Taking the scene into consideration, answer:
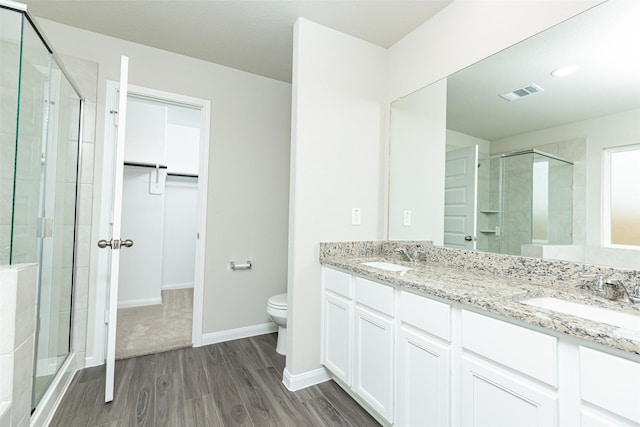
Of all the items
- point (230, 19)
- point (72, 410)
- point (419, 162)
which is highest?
point (230, 19)

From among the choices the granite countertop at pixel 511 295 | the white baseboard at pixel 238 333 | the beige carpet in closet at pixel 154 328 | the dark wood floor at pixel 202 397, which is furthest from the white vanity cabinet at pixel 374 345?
the beige carpet in closet at pixel 154 328

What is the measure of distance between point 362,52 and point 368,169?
0.93 m

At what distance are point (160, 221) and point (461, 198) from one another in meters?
3.56

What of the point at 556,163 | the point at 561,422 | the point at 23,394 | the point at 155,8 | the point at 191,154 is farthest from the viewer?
the point at 191,154

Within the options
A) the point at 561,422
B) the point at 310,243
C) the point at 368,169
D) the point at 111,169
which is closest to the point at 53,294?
the point at 111,169

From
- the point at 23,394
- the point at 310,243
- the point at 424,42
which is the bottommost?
the point at 23,394

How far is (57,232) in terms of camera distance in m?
1.91

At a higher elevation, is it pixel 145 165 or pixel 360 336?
pixel 145 165

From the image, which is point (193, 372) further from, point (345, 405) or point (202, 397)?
point (345, 405)

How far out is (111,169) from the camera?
2289 millimetres

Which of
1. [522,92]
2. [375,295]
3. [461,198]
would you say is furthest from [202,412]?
[522,92]

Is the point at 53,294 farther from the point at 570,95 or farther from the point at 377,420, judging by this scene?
the point at 570,95

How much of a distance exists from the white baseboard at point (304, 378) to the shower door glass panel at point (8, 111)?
1.66m

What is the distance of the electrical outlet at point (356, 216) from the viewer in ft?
7.28
